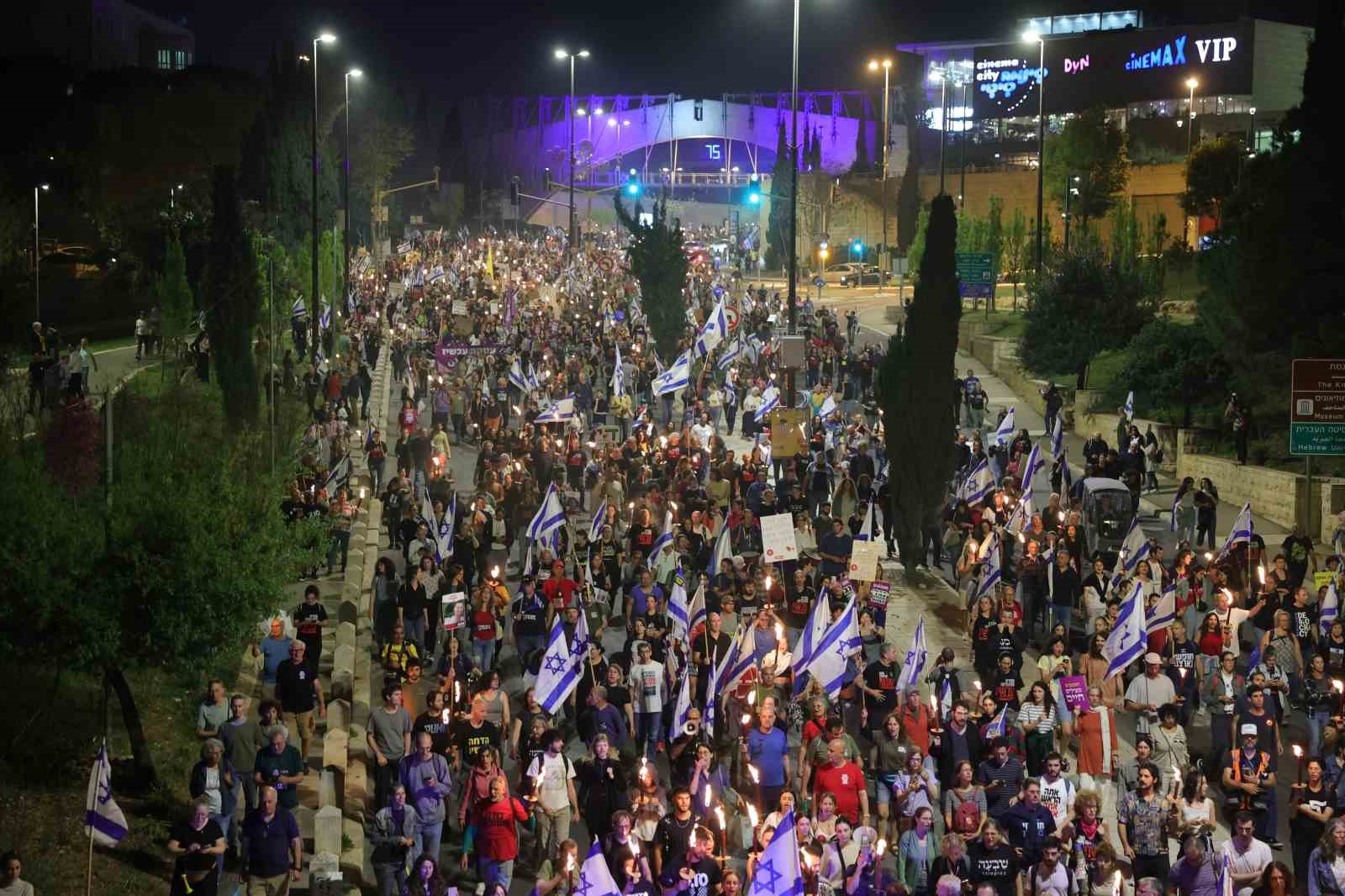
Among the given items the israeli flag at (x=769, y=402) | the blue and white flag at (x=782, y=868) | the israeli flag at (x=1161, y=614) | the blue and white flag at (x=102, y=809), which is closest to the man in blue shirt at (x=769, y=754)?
the blue and white flag at (x=782, y=868)

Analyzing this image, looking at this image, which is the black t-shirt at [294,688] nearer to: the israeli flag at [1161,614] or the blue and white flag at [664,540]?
the blue and white flag at [664,540]

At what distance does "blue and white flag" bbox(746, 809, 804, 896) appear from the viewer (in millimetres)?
10773

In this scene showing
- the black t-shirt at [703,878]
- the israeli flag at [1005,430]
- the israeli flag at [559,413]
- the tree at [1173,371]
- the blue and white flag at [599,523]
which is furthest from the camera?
the tree at [1173,371]

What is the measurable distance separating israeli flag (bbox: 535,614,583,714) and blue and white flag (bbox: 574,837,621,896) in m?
4.06

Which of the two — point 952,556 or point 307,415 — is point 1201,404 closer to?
point 952,556

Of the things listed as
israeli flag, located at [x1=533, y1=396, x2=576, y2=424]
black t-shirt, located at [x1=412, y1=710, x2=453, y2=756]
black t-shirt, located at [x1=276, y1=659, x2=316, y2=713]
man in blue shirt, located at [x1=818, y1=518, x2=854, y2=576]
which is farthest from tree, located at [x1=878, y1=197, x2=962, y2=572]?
black t-shirt, located at [x1=412, y1=710, x2=453, y2=756]

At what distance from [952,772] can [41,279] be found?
5483cm

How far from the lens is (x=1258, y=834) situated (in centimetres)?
1345

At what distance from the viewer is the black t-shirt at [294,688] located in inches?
587

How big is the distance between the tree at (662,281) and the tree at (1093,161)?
38916mm

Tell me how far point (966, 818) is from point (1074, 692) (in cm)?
271

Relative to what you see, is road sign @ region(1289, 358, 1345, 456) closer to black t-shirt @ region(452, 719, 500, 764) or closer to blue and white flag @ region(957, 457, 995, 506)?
blue and white flag @ region(957, 457, 995, 506)

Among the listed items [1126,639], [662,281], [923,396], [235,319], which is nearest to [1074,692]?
[1126,639]

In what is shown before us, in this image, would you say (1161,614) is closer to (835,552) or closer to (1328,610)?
(1328,610)
